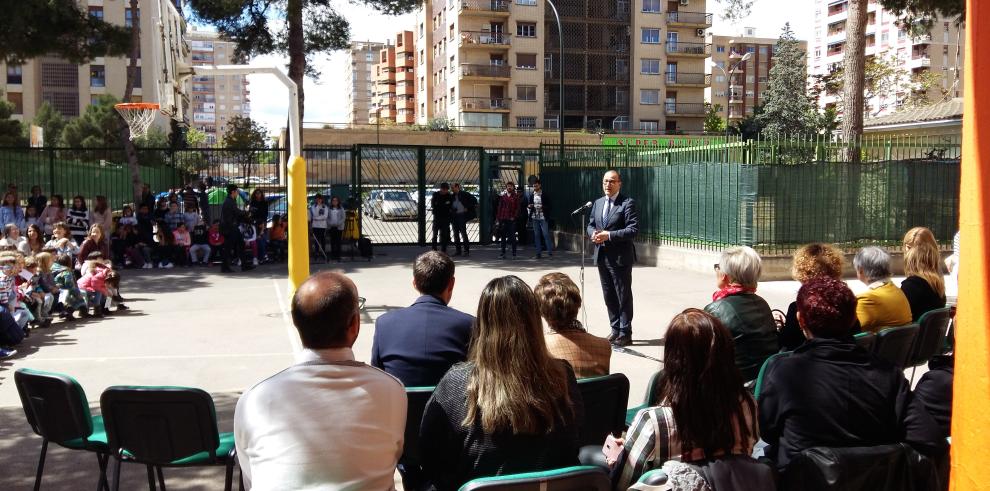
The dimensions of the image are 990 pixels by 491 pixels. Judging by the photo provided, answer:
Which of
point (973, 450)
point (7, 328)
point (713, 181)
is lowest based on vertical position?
point (7, 328)

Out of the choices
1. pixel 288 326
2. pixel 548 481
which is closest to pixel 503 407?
pixel 548 481

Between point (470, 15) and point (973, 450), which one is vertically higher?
point (470, 15)

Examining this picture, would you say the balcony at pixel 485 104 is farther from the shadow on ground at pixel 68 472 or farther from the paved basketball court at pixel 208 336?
the shadow on ground at pixel 68 472

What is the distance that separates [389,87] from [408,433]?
4749 inches

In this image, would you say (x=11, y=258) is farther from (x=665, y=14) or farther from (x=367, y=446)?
(x=665, y=14)

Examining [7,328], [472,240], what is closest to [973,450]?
[7,328]

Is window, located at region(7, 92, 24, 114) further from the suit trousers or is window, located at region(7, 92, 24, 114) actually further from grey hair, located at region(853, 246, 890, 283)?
grey hair, located at region(853, 246, 890, 283)

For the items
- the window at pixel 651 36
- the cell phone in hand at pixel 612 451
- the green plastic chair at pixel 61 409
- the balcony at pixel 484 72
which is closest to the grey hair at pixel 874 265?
the cell phone in hand at pixel 612 451

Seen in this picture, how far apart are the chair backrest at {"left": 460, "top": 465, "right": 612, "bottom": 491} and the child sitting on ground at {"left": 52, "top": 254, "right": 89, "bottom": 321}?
9954mm

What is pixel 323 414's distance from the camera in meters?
2.69

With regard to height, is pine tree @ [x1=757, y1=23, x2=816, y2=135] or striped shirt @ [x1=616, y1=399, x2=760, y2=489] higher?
pine tree @ [x1=757, y1=23, x2=816, y2=135]

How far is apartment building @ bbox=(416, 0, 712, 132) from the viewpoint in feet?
227

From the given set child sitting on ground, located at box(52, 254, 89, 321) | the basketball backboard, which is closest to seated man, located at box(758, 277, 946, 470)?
the basketball backboard

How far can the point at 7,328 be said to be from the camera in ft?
29.4
